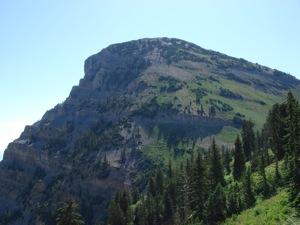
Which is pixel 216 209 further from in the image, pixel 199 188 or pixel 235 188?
pixel 235 188

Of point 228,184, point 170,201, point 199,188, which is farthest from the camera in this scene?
point 170,201

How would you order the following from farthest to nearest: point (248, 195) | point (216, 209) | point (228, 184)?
point (228, 184) → point (248, 195) → point (216, 209)

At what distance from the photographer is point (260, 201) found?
60219 mm

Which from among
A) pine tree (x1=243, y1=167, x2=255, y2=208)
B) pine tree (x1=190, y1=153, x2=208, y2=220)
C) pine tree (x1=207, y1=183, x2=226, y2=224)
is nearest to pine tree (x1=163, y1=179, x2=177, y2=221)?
pine tree (x1=190, y1=153, x2=208, y2=220)

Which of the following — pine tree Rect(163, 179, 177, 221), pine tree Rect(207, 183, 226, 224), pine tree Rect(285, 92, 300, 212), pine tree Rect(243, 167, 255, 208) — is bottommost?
pine tree Rect(163, 179, 177, 221)

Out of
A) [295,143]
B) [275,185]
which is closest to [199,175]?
[275,185]

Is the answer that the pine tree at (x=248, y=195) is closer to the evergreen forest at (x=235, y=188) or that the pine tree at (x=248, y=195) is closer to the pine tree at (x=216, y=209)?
the evergreen forest at (x=235, y=188)

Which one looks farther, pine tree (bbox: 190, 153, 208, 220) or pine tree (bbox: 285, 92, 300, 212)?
pine tree (bbox: 190, 153, 208, 220)

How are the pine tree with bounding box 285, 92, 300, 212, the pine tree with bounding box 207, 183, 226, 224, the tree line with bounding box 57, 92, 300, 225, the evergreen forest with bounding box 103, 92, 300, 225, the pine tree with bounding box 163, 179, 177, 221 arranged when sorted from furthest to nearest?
1. the pine tree with bounding box 163, 179, 177, 221
2. the pine tree with bounding box 207, 183, 226, 224
3. the tree line with bounding box 57, 92, 300, 225
4. the evergreen forest with bounding box 103, 92, 300, 225
5. the pine tree with bounding box 285, 92, 300, 212

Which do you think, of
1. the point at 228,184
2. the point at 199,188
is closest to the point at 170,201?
the point at 228,184

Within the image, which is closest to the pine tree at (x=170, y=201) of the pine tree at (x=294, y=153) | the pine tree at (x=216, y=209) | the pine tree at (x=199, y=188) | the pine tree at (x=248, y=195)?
the pine tree at (x=199, y=188)

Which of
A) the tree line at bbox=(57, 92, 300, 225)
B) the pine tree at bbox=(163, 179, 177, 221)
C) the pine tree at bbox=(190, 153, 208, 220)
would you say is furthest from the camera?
the pine tree at bbox=(163, 179, 177, 221)

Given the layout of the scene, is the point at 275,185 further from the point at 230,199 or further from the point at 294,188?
the point at 294,188

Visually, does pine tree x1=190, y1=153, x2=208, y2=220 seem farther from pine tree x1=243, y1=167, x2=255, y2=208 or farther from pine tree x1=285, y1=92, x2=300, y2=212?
pine tree x1=285, y1=92, x2=300, y2=212
